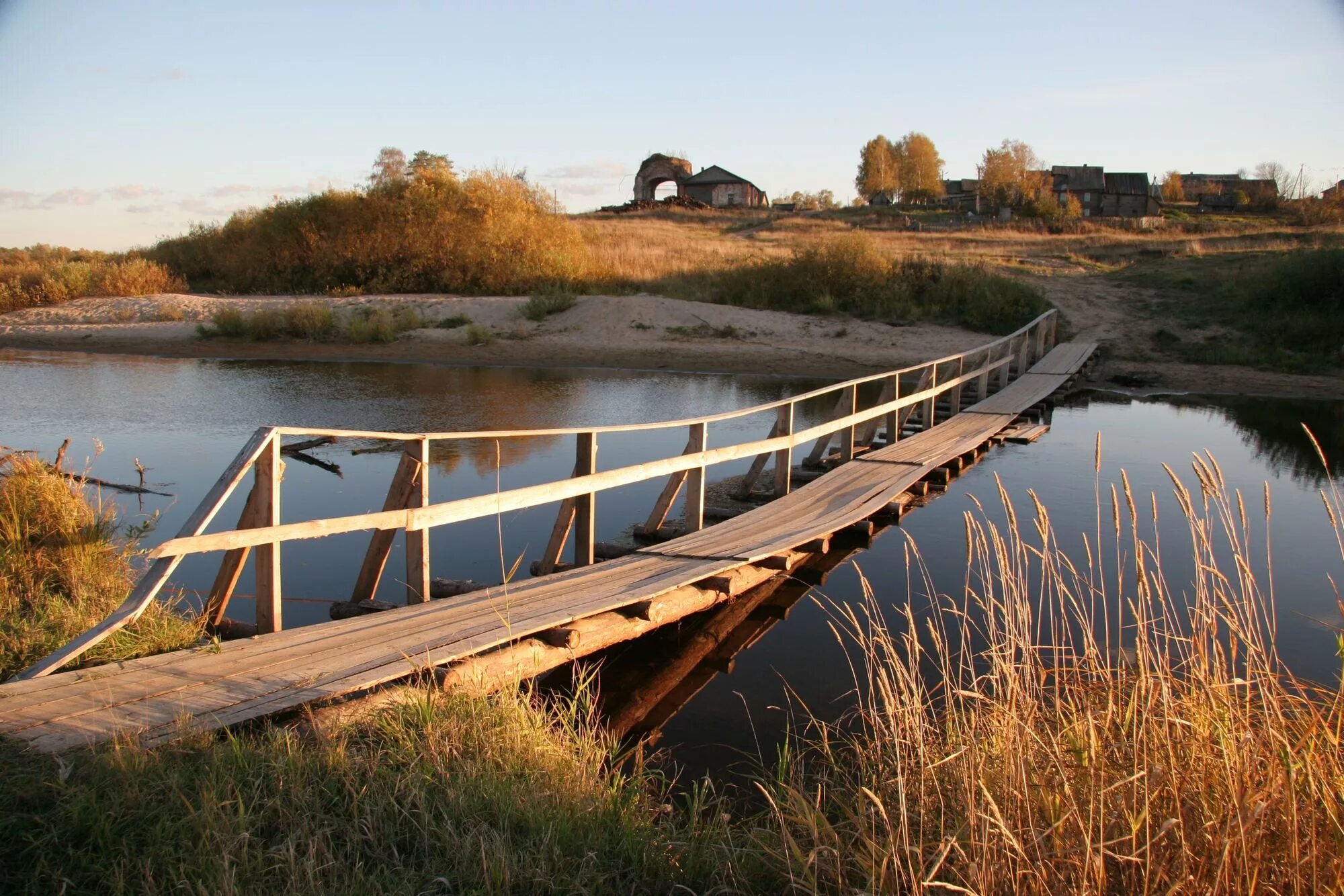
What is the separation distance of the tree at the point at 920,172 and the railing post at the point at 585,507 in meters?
69.9

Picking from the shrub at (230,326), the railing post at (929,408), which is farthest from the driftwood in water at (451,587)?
the shrub at (230,326)

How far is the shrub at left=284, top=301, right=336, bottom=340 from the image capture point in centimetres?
2395

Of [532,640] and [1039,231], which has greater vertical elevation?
[1039,231]

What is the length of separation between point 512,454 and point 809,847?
9.64m

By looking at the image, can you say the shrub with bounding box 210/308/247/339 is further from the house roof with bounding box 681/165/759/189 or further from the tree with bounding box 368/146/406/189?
the house roof with bounding box 681/165/759/189

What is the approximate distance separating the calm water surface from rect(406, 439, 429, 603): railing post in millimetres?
688

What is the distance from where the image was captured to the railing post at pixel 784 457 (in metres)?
9.97

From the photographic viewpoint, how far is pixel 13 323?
2659 cm

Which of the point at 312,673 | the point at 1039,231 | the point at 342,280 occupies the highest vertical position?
the point at 1039,231

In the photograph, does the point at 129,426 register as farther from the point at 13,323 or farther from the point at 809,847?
the point at 13,323

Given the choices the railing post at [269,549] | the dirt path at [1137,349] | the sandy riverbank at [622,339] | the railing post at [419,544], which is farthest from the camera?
the sandy riverbank at [622,339]

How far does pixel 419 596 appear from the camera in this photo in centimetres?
602

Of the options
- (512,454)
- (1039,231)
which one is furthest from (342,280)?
(1039,231)

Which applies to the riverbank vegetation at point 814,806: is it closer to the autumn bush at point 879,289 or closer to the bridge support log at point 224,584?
the bridge support log at point 224,584
